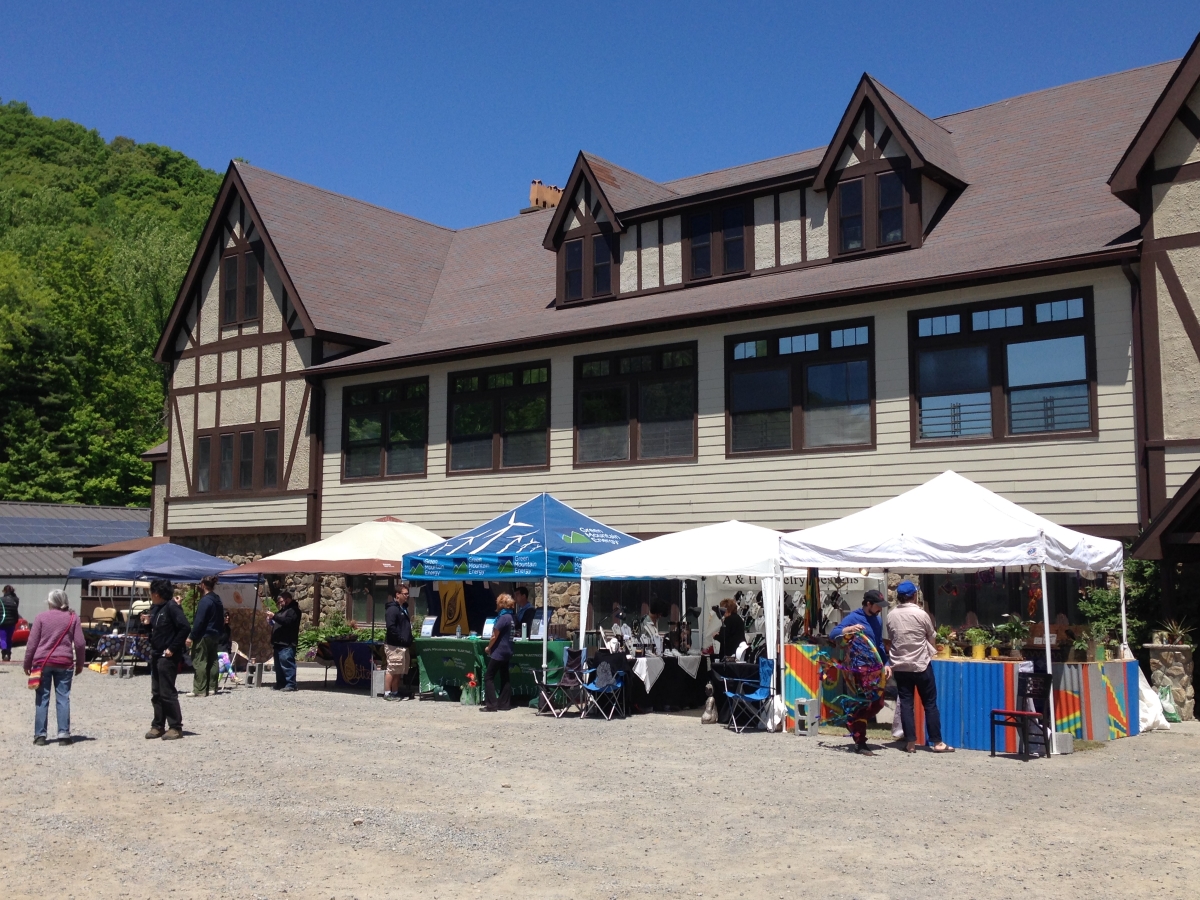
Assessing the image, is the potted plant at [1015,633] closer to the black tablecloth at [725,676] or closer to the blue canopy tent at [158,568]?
the black tablecloth at [725,676]

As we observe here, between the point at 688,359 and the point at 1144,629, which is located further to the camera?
the point at 688,359

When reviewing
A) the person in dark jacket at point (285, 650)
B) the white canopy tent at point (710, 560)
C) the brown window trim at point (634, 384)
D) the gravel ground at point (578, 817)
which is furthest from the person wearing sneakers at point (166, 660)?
the brown window trim at point (634, 384)

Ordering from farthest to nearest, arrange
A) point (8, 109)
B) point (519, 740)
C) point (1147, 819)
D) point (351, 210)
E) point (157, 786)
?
1. point (8, 109)
2. point (351, 210)
3. point (519, 740)
4. point (157, 786)
5. point (1147, 819)

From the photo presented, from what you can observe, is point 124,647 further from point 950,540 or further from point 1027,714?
point 1027,714

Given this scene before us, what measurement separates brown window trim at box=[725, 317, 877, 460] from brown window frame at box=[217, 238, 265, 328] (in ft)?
41.7

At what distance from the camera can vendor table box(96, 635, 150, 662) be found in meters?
23.9

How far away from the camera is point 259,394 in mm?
28938

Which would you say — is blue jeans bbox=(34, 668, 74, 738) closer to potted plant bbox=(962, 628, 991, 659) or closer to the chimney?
potted plant bbox=(962, 628, 991, 659)

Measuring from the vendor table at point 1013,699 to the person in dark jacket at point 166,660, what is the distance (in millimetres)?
8125

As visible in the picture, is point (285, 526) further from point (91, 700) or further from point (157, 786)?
point (157, 786)

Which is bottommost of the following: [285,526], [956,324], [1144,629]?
[1144,629]

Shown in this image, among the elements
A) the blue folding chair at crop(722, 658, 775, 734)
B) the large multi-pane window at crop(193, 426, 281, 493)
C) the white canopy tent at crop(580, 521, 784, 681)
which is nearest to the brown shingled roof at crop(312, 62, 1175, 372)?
the large multi-pane window at crop(193, 426, 281, 493)

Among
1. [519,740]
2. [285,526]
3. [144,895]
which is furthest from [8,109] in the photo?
[144,895]

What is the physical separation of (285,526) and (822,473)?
43.3 feet
